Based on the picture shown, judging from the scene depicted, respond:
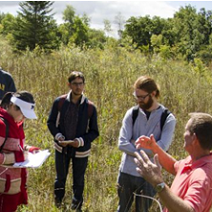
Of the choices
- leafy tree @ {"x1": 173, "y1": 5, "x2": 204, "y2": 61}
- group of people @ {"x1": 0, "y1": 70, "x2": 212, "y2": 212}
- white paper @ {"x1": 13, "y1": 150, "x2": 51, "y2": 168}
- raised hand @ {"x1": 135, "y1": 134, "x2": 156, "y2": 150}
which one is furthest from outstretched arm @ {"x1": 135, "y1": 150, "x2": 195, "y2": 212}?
leafy tree @ {"x1": 173, "y1": 5, "x2": 204, "y2": 61}

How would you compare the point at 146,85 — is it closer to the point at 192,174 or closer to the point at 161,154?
the point at 161,154

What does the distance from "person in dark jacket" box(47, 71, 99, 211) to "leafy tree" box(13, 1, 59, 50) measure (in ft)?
52.6

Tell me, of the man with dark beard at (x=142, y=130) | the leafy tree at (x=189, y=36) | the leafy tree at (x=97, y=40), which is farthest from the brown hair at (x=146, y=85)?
the leafy tree at (x=189, y=36)

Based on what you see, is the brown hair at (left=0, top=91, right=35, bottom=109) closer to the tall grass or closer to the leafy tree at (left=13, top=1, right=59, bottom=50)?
the tall grass

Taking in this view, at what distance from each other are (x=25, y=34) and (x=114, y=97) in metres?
14.8

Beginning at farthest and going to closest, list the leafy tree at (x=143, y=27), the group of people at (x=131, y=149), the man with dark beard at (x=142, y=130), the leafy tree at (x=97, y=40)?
the leafy tree at (x=143, y=27), the leafy tree at (x=97, y=40), the man with dark beard at (x=142, y=130), the group of people at (x=131, y=149)

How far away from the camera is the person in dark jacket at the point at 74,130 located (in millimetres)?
3785

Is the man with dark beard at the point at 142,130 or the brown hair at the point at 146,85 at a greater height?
the brown hair at the point at 146,85

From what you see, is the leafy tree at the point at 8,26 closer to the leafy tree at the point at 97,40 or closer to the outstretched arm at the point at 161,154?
the leafy tree at the point at 97,40

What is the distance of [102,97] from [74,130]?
2.34 metres

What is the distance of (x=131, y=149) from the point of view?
3.07 m

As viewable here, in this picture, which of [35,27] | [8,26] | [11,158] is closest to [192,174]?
[11,158]

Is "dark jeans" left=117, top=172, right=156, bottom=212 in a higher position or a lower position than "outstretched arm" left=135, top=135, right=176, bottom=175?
lower

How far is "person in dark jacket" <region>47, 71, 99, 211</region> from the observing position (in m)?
3.79
